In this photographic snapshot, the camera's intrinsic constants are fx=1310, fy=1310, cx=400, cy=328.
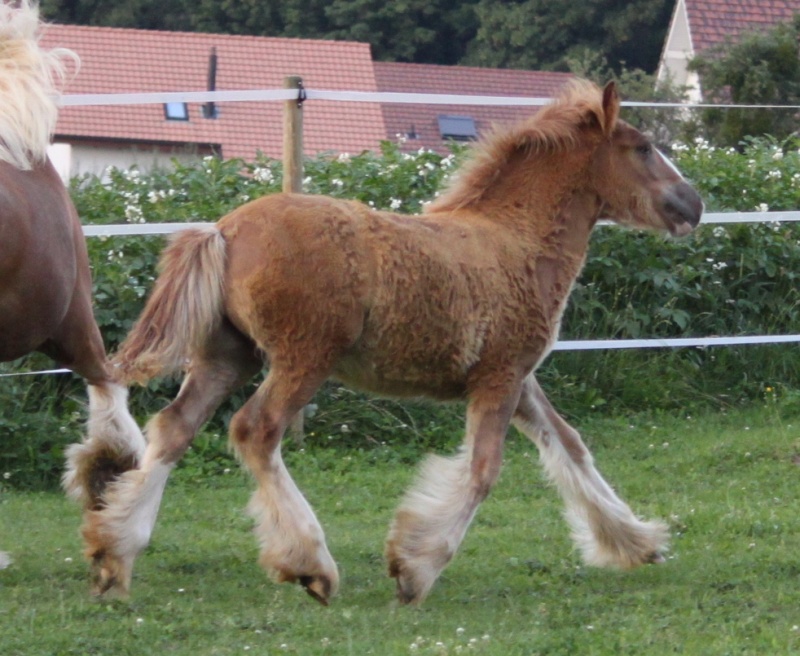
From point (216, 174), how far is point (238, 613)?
4.54m

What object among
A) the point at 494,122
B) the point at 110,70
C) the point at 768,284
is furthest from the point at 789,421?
the point at 110,70

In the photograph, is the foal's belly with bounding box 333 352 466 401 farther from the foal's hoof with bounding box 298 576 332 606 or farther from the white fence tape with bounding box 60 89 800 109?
the white fence tape with bounding box 60 89 800 109

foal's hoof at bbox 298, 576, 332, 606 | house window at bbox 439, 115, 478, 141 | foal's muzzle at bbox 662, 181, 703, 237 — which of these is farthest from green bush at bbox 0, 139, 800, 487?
house window at bbox 439, 115, 478, 141

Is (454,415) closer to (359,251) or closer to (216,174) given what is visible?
(216,174)

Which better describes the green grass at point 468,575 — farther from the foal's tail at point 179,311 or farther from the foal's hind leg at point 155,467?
the foal's tail at point 179,311

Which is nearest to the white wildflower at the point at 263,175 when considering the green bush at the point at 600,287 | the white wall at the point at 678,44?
the green bush at the point at 600,287

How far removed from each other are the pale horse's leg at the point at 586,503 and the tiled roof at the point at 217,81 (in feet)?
83.6

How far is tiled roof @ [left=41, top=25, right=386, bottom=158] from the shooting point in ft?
105

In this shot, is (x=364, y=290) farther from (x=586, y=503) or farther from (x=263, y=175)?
(x=263, y=175)

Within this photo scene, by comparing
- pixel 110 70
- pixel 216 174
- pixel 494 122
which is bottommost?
pixel 110 70

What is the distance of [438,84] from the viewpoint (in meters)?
42.1

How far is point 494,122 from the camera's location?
557 centimetres

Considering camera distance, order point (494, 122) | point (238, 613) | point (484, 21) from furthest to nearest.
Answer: point (484, 21) → point (494, 122) → point (238, 613)

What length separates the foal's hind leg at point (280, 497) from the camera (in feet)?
14.7
